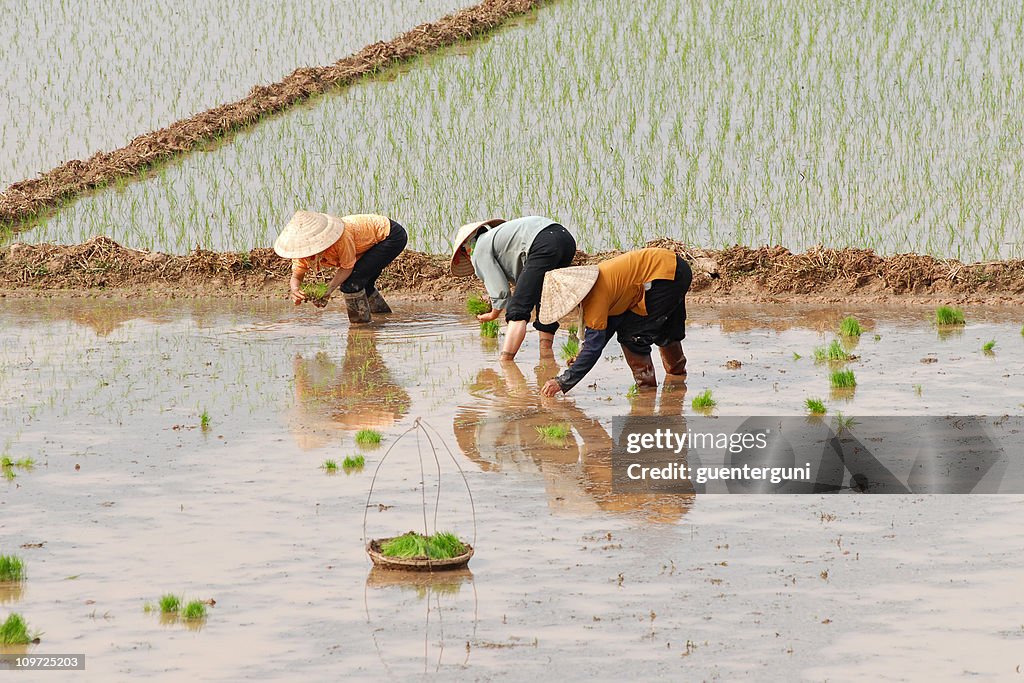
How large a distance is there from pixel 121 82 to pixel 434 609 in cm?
1208

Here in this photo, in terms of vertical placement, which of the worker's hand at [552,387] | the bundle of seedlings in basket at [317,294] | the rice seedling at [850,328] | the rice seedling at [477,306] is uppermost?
the bundle of seedlings in basket at [317,294]

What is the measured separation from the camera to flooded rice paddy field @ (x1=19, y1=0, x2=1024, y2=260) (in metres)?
12.2

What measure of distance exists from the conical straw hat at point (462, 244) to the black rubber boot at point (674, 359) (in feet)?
4.33

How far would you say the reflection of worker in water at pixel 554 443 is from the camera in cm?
593

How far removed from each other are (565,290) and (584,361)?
1.38 ft

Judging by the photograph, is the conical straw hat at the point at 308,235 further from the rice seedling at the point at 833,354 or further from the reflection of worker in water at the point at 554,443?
the rice seedling at the point at 833,354

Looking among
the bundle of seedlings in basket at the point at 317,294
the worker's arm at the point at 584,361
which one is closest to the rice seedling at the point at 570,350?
the worker's arm at the point at 584,361

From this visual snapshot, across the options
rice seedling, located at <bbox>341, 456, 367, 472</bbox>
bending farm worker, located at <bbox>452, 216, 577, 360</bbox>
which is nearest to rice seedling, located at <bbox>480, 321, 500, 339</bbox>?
bending farm worker, located at <bbox>452, 216, 577, 360</bbox>

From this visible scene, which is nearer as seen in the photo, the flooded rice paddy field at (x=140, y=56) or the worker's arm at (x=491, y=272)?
the worker's arm at (x=491, y=272)

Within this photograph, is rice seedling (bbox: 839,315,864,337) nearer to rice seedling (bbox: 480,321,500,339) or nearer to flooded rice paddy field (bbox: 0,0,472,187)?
rice seedling (bbox: 480,321,500,339)

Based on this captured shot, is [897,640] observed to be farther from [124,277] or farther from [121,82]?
[121,82]

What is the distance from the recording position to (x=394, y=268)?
11.6 meters

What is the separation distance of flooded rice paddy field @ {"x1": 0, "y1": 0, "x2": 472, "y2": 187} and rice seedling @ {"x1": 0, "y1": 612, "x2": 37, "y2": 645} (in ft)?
34.0

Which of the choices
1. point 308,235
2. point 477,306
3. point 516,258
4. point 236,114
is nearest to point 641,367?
point 516,258
